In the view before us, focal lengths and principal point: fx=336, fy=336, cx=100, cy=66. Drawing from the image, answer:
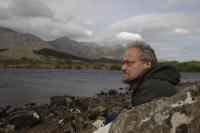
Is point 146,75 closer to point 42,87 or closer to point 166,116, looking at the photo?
point 166,116

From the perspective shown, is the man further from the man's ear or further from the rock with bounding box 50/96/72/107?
the rock with bounding box 50/96/72/107

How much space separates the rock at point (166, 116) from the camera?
4551 mm

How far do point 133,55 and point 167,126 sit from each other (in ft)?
5.74

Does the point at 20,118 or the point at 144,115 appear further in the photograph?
the point at 20,118

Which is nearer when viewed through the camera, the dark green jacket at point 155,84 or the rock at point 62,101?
the dark green jacket at point 155,84

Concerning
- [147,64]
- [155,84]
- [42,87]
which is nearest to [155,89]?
[155,84]

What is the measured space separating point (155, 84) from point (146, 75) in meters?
0.27

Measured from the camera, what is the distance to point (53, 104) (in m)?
40.1

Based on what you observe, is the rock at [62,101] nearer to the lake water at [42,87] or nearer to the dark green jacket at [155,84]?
the lake water at [42,87]

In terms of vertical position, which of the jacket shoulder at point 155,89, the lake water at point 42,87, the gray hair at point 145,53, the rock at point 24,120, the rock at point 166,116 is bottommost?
the lake water at point 42,87

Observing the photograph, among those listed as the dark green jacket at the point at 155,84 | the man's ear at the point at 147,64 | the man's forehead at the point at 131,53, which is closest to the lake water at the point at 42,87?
the man's forehead at the point at 131,53

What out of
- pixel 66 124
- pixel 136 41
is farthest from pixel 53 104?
pixel 136 41

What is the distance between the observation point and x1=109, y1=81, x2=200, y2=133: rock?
4551mm

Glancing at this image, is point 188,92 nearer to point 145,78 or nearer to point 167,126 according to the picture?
point 167,126
